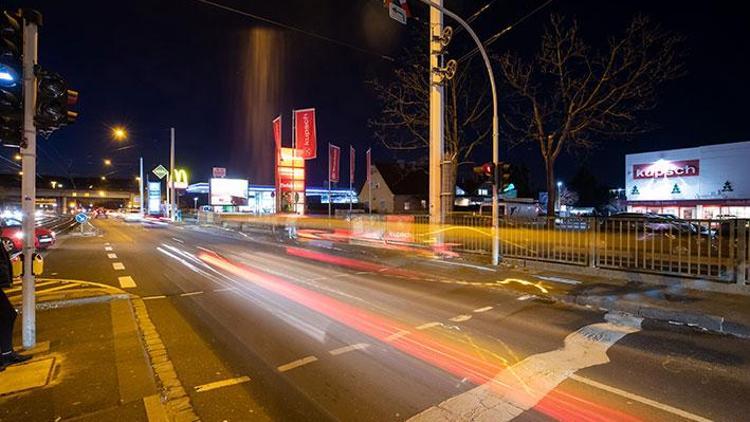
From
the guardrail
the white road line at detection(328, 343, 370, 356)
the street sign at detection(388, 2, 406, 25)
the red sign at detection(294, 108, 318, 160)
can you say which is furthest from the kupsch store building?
the white road line at detection(328, 343, 370, 356)

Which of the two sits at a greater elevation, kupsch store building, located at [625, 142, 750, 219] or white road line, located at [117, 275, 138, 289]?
kupsch store building, located at [625, 142, 750, 219]

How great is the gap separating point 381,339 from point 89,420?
3630mm

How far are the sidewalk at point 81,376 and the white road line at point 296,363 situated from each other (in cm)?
138

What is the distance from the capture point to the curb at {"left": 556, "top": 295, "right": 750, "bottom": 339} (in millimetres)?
7006

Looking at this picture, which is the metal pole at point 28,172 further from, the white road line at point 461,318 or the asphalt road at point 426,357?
the white road line at point 461,318

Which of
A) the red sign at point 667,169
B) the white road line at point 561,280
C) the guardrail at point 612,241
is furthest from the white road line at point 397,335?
the red sign at point 667,169

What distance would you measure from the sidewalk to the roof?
51.1 metres

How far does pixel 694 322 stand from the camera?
7.47 metres

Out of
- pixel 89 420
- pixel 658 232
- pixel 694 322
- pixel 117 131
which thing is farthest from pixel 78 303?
pixel 117 131

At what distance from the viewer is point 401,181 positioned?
58.6 meters

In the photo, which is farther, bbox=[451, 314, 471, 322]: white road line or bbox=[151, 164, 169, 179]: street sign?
bbox=[151, 164, 169, 179]: street sign

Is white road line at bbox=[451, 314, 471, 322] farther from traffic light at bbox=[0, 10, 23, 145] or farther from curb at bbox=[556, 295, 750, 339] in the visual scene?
traffic light at bbox=[0, 10, 23, 145]

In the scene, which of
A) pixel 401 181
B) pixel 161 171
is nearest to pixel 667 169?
pixel 401 181

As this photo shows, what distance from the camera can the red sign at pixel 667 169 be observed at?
105ft
